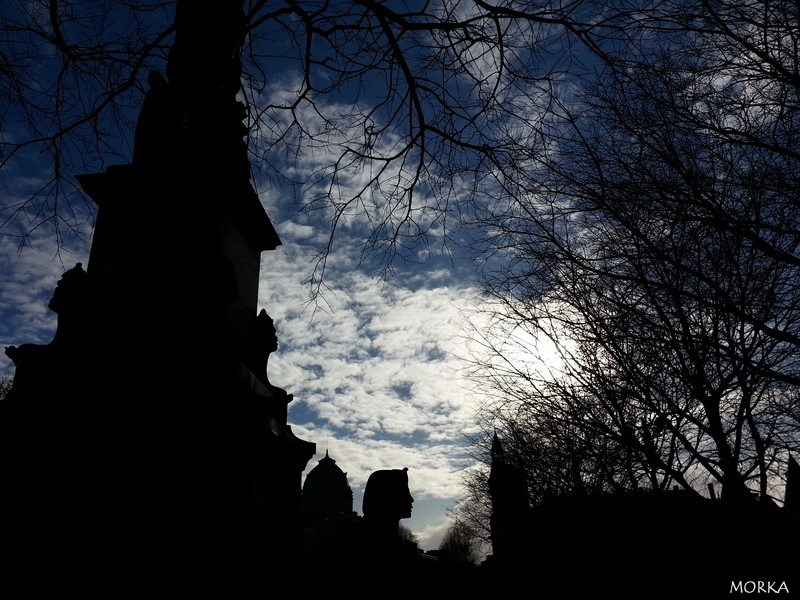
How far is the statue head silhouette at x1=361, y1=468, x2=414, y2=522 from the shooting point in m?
3.17

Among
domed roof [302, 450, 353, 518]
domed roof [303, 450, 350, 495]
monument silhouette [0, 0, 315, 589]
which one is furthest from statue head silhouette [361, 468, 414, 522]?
domed roof [303, 450, 350, 495]

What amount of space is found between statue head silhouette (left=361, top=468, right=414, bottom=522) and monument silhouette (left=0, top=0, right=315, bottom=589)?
2.31ft

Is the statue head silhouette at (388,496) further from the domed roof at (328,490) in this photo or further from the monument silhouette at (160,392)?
the domed roof at (328,490)

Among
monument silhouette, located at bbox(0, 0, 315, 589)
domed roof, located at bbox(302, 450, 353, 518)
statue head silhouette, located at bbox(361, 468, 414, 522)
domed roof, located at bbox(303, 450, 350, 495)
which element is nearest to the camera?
monument silhouette, located at bbox(0, 0, 315, 589)

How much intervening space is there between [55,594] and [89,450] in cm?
74

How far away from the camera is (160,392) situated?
3277 millimetres

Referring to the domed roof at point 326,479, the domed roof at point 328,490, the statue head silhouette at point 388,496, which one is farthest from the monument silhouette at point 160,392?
the domed roof at point 326,479

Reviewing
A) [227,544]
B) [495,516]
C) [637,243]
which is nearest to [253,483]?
[227,544]

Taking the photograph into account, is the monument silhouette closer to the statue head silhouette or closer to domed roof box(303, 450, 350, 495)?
the statue head silhouette

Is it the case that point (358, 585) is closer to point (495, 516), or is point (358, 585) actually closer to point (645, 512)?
point (645, 512)

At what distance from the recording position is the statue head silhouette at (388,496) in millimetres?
3172

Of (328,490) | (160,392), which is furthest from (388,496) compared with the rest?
(328,490)

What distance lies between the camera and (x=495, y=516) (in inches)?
1096

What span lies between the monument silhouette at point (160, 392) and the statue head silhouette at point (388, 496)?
0.70m
